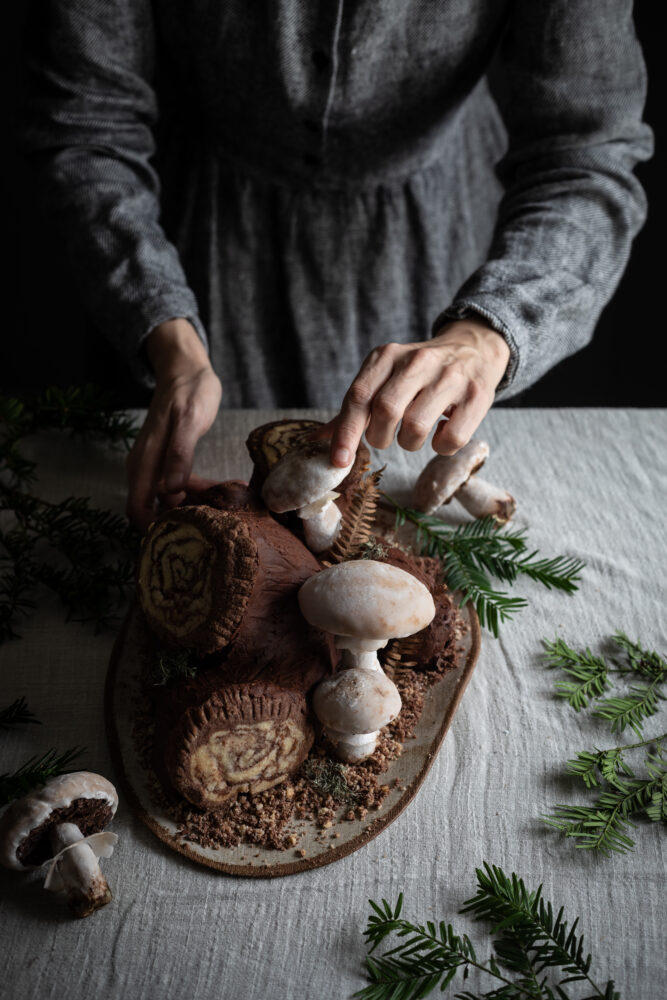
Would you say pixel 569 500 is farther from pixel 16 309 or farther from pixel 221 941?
pixel 16 309

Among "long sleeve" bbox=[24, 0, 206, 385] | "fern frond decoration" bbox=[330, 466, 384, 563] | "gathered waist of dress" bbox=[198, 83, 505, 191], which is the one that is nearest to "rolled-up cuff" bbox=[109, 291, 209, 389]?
"long sleeve" bbox=[24, 0, 206, 385]

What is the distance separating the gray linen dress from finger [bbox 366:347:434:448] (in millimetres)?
164

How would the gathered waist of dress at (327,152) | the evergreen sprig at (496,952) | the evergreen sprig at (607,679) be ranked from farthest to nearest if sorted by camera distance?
1. the gathered waist of dress at (327,152)
2. the evergreen sprig at (607,679)
3. the evergreen sprig at (496,952)

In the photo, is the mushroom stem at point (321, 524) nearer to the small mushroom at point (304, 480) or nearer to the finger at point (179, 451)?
the small mushroom at point (304, 480)

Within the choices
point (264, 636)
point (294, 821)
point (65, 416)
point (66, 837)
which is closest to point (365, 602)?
point (264, 636)

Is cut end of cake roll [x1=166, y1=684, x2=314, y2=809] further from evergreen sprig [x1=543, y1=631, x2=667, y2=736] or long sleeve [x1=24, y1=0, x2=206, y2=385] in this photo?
long sleeve [x1=24, y1=0, x2=206, y2=385]

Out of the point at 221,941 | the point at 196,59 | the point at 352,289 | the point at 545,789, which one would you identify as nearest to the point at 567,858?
the point at 545,789

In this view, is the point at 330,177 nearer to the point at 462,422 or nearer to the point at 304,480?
the point at 462,422

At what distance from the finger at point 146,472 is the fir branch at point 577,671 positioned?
0.49 m

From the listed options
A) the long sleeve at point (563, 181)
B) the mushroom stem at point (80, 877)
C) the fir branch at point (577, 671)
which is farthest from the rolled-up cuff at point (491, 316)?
the mushroom stem at point (80, 877)

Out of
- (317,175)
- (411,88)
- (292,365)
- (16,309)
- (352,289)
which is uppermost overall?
(411,88)

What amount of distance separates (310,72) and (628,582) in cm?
80

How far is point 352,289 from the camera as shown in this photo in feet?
4.54

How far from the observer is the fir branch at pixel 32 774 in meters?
0.73
